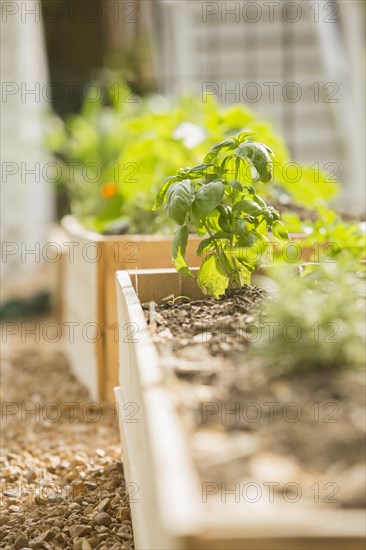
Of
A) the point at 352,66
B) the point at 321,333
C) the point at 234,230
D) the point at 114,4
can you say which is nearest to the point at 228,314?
the point at 234,230

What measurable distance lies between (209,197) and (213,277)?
0.65 feet

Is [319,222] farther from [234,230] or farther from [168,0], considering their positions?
[168,0]

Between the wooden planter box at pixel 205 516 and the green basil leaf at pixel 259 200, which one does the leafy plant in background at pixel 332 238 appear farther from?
the wooden planter box at pixel 205 516

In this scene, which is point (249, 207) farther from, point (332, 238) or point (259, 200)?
point (332, 238)

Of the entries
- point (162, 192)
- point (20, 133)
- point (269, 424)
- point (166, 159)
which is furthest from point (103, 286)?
point (20, 133)

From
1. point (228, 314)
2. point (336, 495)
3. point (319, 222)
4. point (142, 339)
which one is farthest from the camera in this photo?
point (319, 222)

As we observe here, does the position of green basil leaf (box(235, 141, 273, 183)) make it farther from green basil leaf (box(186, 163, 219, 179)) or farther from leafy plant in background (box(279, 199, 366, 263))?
leafy plant in background (box(279, 199, 366, 263))

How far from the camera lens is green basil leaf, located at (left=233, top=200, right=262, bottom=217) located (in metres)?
1.54

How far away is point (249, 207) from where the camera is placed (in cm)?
153

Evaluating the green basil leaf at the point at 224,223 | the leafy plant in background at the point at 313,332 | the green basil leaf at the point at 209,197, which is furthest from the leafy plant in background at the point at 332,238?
the leafy plant in background at the point at 313,332

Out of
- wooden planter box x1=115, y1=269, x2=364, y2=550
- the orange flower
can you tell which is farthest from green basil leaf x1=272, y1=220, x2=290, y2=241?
the orange flower

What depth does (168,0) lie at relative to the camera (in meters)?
6.29

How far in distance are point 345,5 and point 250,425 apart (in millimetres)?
5010

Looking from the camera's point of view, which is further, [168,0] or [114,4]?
[114,4]
